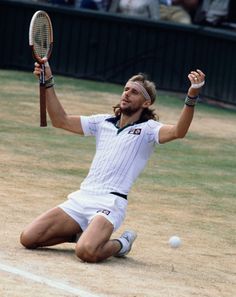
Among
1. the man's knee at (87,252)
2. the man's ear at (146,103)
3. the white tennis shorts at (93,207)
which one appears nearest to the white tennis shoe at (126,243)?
the white tennis shorts at (93,207)

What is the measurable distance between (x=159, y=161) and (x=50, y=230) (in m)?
6.26

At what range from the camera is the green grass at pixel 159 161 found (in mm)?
12992

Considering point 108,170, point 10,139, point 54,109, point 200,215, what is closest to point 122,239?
point 108,170

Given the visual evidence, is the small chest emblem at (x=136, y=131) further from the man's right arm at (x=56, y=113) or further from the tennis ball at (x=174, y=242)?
the tennis ball at (x=174, y=242)

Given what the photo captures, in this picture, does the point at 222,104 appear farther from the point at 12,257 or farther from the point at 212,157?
the point at 12,257

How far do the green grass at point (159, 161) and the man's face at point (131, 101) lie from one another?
1.99 m

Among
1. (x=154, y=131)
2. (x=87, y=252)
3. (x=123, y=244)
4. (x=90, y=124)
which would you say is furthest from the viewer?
(x=90, y=124)

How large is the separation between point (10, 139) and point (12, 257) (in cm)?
698

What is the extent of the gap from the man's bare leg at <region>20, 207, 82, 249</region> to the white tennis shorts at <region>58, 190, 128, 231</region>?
6cm

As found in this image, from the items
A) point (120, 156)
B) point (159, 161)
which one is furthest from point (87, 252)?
point (159, 161)

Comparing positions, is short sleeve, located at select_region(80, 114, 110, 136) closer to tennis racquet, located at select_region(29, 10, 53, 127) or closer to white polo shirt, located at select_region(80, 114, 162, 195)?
white polo shirt, located at select_region(80, 114, 162, 195)

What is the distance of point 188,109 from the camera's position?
30.4 feet

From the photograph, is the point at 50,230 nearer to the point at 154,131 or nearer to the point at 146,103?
the point at 154,131

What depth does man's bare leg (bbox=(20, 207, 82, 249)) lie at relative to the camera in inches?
371
